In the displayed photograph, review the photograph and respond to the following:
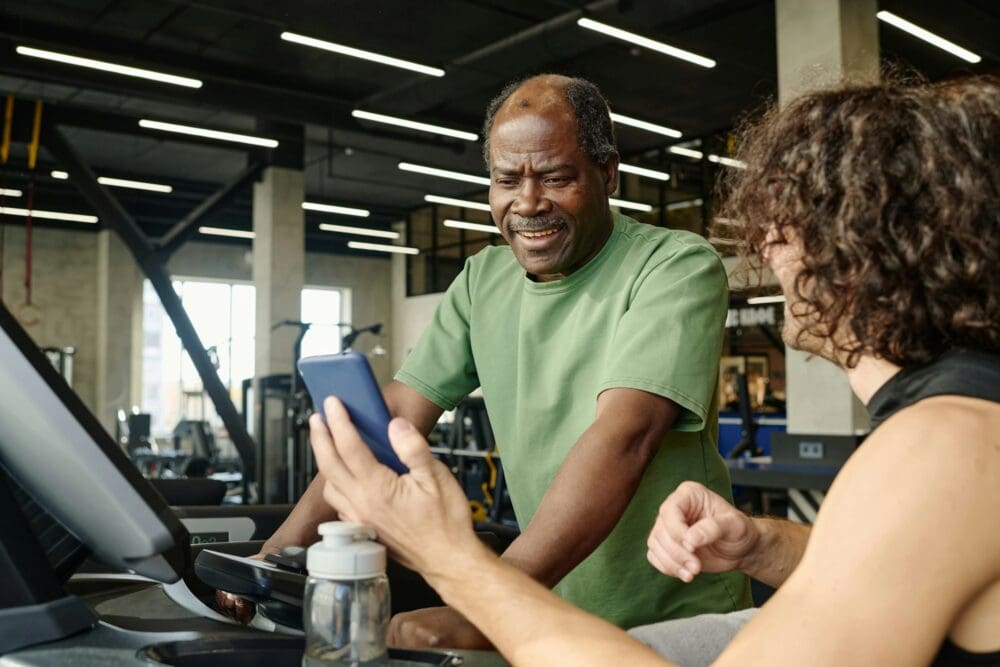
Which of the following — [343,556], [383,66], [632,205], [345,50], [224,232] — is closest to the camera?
[343,556]

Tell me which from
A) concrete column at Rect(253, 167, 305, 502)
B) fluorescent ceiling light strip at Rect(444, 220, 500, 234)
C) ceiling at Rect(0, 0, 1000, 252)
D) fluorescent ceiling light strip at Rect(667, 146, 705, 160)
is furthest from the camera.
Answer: fluorescent ceiling light strip at Rect(444, 220, 500, 234)

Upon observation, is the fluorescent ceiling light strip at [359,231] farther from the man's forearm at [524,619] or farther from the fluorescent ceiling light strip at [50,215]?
the man's forearm at [524,619]

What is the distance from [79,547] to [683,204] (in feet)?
41.9

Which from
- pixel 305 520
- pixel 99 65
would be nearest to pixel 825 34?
pixel 99 65

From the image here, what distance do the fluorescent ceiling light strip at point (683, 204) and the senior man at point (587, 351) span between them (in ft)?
39.0

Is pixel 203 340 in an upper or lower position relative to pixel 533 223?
upper

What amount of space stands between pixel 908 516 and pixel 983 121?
0.34 metres

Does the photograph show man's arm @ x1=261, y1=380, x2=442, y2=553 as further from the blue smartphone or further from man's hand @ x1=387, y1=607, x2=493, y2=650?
the blue smartphone

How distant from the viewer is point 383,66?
9.41 m

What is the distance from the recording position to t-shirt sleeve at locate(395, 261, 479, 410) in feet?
5.15

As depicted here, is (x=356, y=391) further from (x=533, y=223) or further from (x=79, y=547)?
(x=533, y=223)

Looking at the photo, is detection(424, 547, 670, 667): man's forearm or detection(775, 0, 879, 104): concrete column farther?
detection(775, 0, 879, 104): concrete column

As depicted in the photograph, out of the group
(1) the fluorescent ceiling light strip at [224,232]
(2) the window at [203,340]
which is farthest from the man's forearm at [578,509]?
(2) the window at [203,340]

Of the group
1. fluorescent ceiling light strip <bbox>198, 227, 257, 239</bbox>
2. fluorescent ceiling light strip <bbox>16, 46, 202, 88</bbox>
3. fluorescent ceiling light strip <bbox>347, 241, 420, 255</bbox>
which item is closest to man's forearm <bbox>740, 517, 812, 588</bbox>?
fluorescent ceiling light strip <bbox>16, 46, 202, 88</bbox>
